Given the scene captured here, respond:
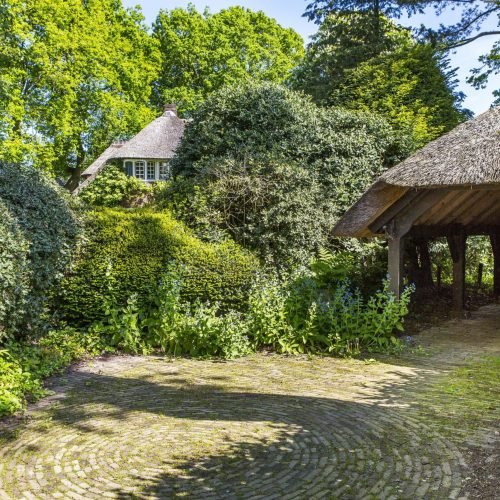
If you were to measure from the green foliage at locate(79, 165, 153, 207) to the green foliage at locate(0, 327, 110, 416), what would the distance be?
14400 mm

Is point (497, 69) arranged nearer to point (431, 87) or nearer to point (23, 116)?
point (431, 87)

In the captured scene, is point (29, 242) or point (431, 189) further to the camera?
point (431, 189)

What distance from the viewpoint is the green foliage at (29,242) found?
23.6ft

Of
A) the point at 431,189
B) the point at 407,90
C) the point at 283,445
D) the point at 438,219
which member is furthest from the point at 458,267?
the point at 283,445

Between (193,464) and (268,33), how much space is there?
36.4m

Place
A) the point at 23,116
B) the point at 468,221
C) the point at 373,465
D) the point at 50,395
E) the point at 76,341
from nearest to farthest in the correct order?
the point at 373,465, the point at 50,395, the point at 76,341, the point at 468,221, the point at 23,116

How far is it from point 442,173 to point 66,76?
902 inches

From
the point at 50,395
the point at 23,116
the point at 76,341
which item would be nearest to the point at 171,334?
the point at 76,341

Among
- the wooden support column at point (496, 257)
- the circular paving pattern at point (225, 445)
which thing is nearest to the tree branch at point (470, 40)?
the wooden support column at point (496, 257)

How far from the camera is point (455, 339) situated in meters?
10.1

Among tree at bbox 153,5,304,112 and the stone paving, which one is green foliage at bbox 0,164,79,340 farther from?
tree at bbox 153,5,304,112

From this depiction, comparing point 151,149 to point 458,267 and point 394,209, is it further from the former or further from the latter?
point 394,209

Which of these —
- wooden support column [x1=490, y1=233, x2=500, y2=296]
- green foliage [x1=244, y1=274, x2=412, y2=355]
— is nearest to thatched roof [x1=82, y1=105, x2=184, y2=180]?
wooden support column [x1=490, y1=233, x2=500, y2=296]

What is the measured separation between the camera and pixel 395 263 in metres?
10.2
